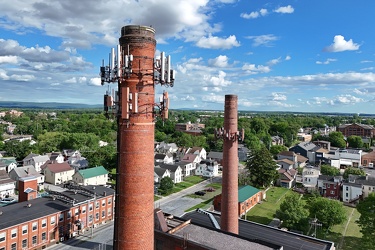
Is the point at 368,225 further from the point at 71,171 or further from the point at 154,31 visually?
the point at 71,171

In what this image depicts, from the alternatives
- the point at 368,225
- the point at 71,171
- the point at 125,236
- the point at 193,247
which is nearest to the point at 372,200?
the point at 368,225

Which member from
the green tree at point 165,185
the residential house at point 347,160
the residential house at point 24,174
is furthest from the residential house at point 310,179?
the residential house at point 24,174

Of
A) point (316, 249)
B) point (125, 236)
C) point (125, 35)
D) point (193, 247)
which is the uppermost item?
point (125, 35)

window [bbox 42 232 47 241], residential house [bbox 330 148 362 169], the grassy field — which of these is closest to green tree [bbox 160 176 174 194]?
the grassy field

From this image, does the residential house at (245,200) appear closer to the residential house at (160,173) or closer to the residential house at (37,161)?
the residential house at (160,173)

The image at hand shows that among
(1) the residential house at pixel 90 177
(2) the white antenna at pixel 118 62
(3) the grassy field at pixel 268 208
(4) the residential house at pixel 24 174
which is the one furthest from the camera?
(1) the residential house at pixel 90 177

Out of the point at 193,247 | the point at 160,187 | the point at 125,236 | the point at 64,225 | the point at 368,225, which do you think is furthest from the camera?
the point at 160,187

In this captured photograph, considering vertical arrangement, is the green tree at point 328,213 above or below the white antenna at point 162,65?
below
